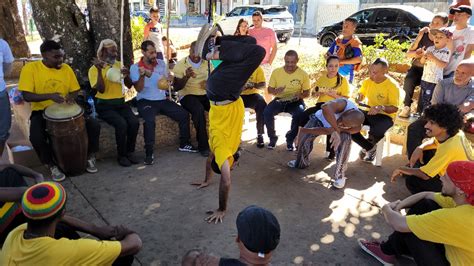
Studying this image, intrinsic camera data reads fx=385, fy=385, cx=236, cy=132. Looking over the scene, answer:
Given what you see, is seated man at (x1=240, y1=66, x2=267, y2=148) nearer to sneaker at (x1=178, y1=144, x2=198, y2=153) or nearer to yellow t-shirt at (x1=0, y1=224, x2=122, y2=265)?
sneaker at (x1=178, y1=144, x2=198, y2=153)

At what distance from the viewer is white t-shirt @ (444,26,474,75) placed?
5172 millimetres

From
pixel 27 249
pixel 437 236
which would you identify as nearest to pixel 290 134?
pixel 437 236

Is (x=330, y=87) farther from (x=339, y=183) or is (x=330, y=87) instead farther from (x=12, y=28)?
(x=12, y=28)

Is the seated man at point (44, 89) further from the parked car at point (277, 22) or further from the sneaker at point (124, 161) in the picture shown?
the parked car at point (277, 22)

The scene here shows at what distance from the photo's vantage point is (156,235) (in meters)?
3.35

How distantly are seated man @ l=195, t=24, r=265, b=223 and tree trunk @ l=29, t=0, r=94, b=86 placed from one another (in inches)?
105

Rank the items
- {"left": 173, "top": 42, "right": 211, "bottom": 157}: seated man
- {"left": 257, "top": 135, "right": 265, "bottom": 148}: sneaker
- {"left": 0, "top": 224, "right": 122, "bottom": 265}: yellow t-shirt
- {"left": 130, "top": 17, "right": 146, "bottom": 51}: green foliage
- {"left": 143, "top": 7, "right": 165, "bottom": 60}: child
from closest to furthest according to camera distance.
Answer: {"left": 0, "top": 224, "right": 122, "bottom": 265}: yellow t-shirt, {"left": 173, "top": 42, "right": 211, "bottom": 157}: seated man, {"left": 257, "top": 135, "right": 265, "bottom": 148}: sneaker, {"left": 143, "top": 7, "right": 165, "bottom": 60}: child, {"left": 130, "top": 17, "right": 146, "bottom": 51}: green foliage

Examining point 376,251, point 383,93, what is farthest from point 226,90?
point 383,93

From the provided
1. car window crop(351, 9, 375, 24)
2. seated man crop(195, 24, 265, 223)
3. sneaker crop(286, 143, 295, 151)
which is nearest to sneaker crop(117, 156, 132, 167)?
seated man crop(195, 24, 265, 223)

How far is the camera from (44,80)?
433cm

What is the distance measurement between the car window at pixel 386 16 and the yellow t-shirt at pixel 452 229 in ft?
39.1

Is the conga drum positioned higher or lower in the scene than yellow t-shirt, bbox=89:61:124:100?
lower

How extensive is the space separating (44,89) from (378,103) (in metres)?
4.02

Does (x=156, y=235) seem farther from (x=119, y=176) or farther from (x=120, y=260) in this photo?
(x=119, y=176)
